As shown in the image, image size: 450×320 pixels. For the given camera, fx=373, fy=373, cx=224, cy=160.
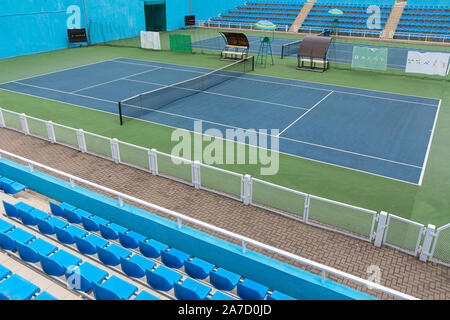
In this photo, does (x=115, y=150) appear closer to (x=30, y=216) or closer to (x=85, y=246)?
(x=30, y=216)

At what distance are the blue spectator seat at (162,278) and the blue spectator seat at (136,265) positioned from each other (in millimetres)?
251

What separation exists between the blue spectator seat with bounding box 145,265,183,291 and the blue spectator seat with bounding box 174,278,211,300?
0.84 ft

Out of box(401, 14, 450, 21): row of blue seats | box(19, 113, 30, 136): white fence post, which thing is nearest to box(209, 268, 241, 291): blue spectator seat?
box(19, 113, 30, 136): white fence post

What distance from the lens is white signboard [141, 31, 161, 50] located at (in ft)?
125

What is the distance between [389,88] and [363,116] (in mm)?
6873

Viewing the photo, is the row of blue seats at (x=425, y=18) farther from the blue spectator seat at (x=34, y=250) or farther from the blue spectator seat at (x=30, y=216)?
the blue spectator seat at (x=34, y=250)

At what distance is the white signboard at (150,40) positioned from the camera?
3819cm

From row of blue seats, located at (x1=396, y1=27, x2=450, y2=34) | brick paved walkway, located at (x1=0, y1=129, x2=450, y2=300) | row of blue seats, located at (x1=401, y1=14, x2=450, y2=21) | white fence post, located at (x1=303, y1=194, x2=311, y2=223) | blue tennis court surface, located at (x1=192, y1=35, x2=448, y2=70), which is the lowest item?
brick paved walkway, located at (x1=0, y1=129, x2=450, y2=300)

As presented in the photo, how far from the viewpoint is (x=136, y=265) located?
8.29 metres

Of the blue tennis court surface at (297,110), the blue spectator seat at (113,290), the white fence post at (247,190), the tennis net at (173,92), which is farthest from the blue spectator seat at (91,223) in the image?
the tennis net at (173,92)

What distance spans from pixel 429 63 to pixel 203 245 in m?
25.2

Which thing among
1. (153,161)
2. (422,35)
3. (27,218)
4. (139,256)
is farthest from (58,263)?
(422,35)

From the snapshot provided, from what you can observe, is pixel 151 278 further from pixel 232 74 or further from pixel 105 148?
pixel 232 74

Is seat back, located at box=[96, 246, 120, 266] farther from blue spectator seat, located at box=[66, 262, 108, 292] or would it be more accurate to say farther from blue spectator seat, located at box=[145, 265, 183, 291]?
blue spectator seat, located at box=[145, 265, 183, 291]
